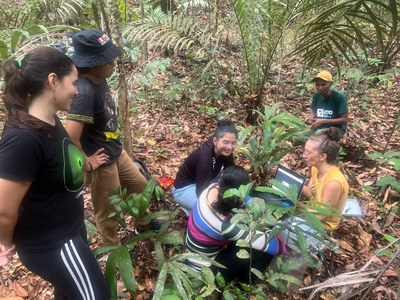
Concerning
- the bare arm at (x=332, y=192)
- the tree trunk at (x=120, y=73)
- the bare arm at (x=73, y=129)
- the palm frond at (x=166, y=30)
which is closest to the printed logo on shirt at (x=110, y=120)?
the bare arm at (x=73, y=129)

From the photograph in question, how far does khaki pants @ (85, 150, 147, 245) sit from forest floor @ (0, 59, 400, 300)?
33 cm

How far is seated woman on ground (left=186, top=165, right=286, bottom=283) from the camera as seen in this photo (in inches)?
87.4

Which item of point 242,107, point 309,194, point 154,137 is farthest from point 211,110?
point 309,194

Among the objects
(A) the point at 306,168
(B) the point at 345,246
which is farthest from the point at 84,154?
(A) the point at 306,168

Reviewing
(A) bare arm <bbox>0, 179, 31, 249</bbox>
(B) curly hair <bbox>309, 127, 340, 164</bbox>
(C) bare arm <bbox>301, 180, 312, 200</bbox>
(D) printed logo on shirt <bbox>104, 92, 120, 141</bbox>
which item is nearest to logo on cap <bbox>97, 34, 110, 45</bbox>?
(D) printed logo on shirt <bbox>104, 92, 120, 141</bbox>

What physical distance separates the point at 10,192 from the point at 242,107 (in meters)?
4.11

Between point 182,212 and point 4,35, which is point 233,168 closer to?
point 182,212

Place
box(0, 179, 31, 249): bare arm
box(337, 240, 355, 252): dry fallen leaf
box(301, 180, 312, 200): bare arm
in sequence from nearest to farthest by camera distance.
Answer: box(0, 179, 31, 249): bare arm → box(301, 180, 312, 200): bare arm → box(337, 240, 355, 252): dry fallen leaf

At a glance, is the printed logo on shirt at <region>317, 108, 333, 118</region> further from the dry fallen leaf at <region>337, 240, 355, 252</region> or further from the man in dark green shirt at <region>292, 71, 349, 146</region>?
the dry fallen leaf at <region>337, 240, 355, 252</region>

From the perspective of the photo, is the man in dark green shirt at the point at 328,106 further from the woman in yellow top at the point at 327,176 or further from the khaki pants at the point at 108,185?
the khaki pants at the point at 108,185

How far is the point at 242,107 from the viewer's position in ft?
17.1

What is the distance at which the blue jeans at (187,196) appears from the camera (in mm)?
3090

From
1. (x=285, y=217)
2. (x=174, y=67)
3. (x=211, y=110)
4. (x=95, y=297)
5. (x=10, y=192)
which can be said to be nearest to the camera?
(x=10, y=192)

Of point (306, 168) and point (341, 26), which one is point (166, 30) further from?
point (306, 168)
